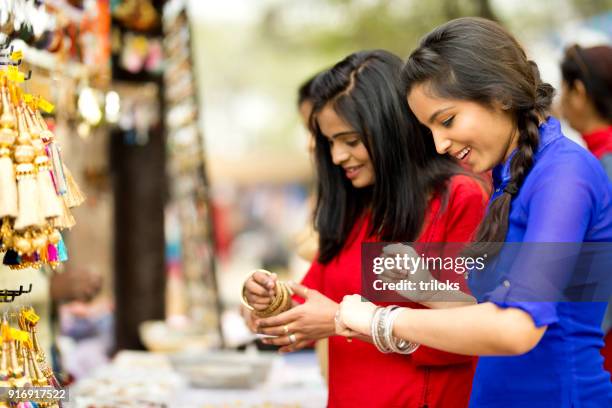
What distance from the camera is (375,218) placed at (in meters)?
2.14

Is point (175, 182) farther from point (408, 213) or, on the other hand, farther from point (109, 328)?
point (408, 213)

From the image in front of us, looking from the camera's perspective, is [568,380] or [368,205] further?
[368,205]

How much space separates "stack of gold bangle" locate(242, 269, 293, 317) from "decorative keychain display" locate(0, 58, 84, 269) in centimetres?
64

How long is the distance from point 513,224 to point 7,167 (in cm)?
91

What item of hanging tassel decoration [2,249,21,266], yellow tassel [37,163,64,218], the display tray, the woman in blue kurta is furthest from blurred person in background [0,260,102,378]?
the woman in blue kurta

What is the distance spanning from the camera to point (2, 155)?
151 cm

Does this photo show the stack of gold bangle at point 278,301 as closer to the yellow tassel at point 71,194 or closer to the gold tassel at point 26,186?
the yellow tassel at point 71,194

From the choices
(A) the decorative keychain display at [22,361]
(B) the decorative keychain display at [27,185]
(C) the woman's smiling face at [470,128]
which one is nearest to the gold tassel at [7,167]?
(B) the decorative keychain display at [27,185]

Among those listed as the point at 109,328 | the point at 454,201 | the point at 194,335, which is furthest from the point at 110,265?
the point at 454,201

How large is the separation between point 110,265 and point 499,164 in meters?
3.49

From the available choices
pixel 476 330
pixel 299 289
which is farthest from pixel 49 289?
pixel 476 330

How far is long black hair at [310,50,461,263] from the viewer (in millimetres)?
2055

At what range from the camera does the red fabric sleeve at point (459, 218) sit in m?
1.91

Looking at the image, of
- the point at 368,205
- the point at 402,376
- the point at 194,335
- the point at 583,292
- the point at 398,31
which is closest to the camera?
the point at 583,292
